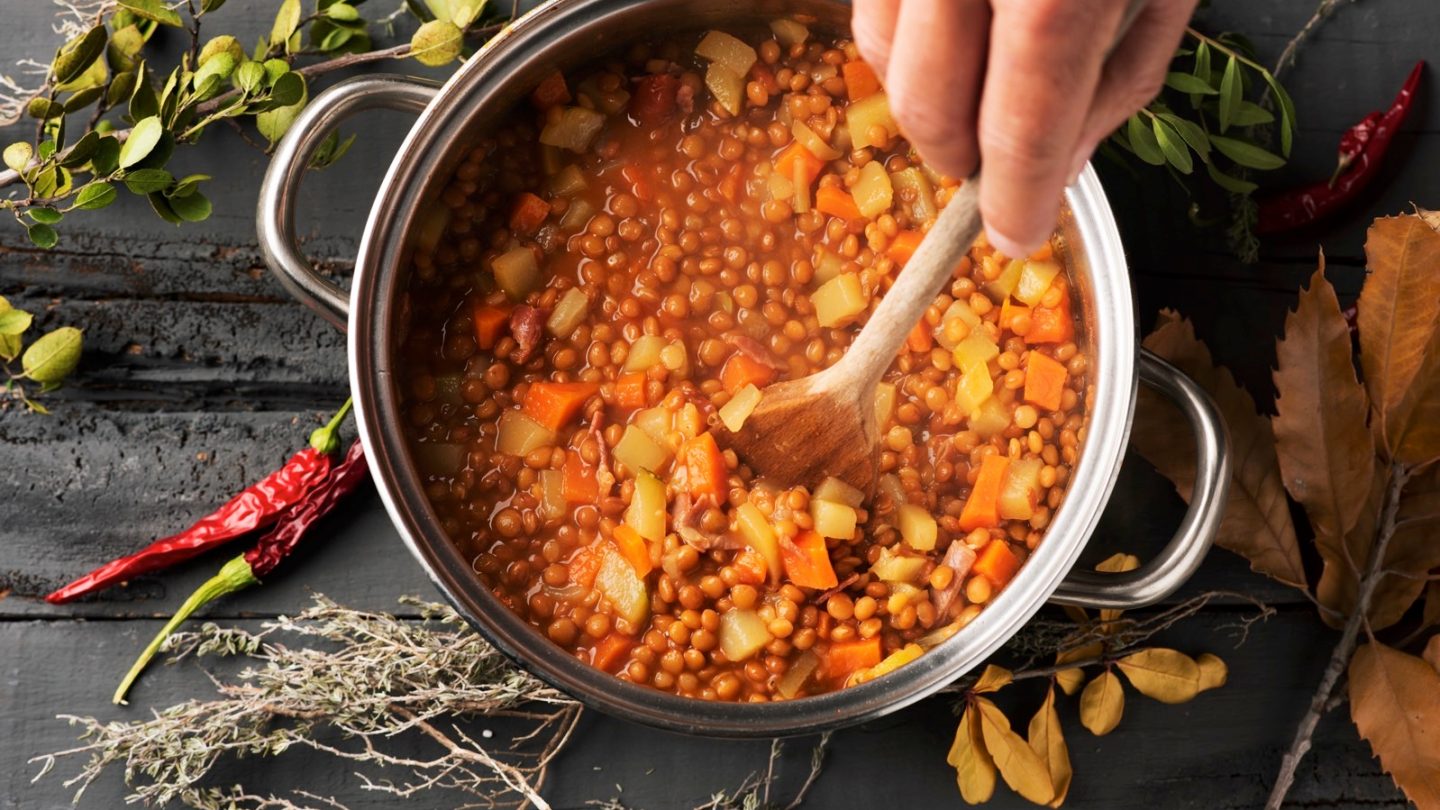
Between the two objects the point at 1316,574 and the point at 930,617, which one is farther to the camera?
the point at 1316,574

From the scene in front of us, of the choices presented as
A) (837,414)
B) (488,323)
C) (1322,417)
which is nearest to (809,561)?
(837,414)

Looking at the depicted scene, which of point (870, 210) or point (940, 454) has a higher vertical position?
point (870, 210)

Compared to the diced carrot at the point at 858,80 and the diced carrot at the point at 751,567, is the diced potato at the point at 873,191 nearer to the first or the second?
the diced carrot at the point at 858,80

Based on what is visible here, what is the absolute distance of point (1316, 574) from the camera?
2.88m

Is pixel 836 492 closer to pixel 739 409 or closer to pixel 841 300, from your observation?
pixel 739 409

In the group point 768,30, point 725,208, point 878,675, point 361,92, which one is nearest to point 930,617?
point 878,675

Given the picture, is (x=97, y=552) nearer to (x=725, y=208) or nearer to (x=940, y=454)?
(x=725, y=208)

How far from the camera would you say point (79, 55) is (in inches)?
93.5

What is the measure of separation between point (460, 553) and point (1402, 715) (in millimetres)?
2198

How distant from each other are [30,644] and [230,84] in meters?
1.44

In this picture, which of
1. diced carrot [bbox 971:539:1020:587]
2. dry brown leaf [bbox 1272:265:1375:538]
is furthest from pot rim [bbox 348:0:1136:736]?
dry brown leaf [bbox 1272:265:1375:538]

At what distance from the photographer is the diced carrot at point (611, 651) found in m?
2.40

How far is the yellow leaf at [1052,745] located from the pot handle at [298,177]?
1.83 metres

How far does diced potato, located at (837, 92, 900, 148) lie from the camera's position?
248 cm
